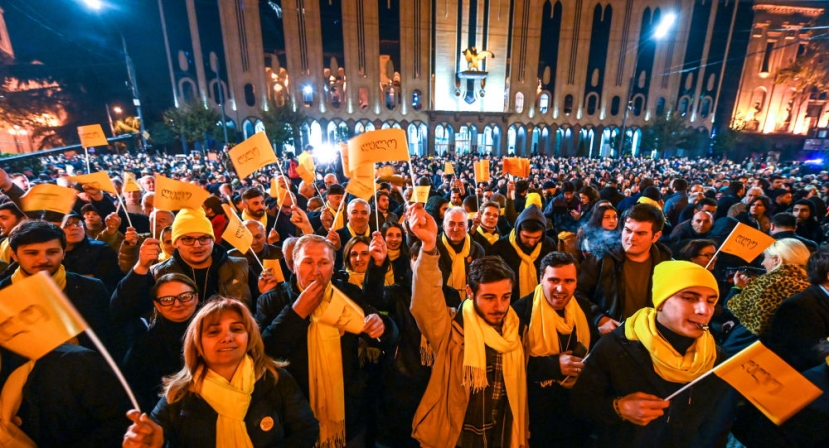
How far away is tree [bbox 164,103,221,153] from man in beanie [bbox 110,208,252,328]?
92.2 ft

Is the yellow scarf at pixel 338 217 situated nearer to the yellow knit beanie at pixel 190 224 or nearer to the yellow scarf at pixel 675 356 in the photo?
the yellow knit beanie at pixel 190 224

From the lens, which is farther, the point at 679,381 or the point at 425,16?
the point at 425,16

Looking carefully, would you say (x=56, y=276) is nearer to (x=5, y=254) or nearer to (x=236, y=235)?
(x=236, y=235)

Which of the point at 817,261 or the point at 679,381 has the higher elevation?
the point at 817,261

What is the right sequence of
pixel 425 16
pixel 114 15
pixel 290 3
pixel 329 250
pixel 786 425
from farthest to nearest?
pixel 425 16, pixel 290 3, pixel 114 15, pixel 329 250, pixel 786 425

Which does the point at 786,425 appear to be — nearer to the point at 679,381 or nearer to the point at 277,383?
the point at 679,381

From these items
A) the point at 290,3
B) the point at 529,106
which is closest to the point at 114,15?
the point at 290,3

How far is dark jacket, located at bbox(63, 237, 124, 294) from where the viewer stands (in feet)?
10.8

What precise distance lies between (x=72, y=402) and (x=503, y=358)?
2175 millimetres

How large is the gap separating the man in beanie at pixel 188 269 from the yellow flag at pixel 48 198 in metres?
1.50

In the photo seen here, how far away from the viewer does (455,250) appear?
3.51 metres

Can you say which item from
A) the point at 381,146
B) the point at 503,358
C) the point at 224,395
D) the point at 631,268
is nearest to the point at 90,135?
the point at 381,146

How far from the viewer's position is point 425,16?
3152cm

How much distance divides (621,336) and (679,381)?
304 mm
